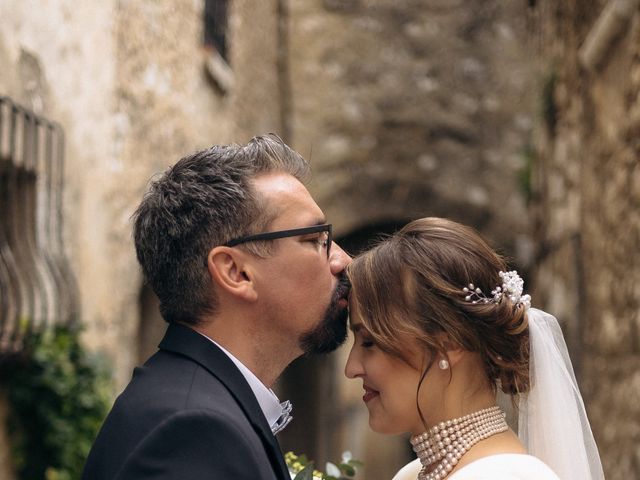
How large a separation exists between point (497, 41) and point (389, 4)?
111cm

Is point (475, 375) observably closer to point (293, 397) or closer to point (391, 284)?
point (391, 284)

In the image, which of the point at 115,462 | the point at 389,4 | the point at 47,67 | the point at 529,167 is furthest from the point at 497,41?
the point at 115,462

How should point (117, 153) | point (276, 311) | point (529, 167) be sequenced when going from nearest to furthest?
1. point (276, 311)
2. point (117, 153)
3. point (529, 167)

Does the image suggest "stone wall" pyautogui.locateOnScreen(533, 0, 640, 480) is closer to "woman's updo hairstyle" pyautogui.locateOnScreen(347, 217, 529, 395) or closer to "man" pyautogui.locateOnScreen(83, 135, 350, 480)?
"woman's updo hairstyle" pyautogui.locateOnScreen(347, 217, 529, 395)

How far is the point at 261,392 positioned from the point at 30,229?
2.49 m

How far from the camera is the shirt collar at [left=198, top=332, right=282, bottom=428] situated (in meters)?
2.06

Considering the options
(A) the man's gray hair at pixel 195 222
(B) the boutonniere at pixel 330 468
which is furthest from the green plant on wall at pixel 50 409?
(A) the man's gray hair at pixel 195 222

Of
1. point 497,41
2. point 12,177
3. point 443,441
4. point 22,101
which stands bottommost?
point 443,441

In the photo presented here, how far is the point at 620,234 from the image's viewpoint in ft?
14.7

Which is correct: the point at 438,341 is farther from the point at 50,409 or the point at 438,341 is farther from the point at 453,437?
the point at 50,409

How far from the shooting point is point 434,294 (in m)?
2.19

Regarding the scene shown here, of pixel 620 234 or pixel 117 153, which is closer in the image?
pixel 620 234

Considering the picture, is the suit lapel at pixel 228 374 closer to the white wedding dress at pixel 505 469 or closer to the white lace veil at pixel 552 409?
the white wedding dress at pixel 505 469

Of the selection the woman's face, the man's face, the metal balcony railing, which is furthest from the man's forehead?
the metal balcony railing
